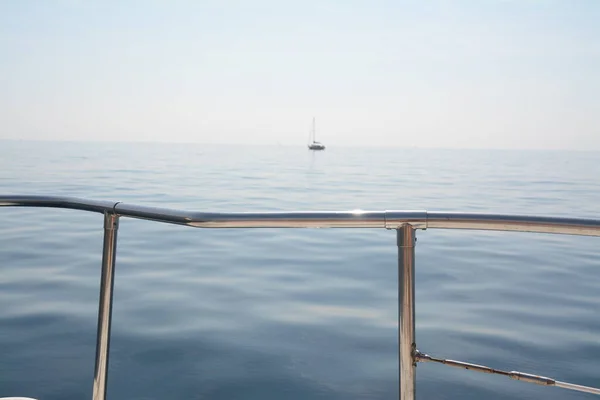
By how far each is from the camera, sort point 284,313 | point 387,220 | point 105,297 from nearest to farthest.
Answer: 1. point 387,220
2. point 105,297
3. point 284,313

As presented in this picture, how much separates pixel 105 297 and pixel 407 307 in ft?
2.23

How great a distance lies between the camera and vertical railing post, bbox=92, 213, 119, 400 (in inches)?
50.3

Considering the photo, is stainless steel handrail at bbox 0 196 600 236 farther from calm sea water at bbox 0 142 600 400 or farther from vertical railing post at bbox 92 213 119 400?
calm sea water at bbox 0 142 600 400

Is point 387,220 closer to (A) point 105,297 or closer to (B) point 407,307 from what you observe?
(B) point 407,307

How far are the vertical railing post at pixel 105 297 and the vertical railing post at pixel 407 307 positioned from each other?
0.64 m

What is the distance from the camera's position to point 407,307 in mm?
1111

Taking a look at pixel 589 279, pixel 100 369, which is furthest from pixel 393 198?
pixel 100 369

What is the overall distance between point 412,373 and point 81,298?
177 inches

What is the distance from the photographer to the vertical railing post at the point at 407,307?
43.3 inches

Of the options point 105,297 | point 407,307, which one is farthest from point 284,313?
point 407,307

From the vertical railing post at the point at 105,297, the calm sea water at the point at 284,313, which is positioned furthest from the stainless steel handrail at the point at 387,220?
the calm sea water at the point at 284,313

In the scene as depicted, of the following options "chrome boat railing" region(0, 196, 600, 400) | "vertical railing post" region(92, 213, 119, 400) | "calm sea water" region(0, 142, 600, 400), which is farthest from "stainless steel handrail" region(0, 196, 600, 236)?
"calm sea water" region(0, 142, 600, 400)

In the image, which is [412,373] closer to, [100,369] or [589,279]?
[100,369]

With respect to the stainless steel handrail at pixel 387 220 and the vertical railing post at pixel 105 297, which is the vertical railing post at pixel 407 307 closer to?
the stainless steel handrail at pixel 387 220
